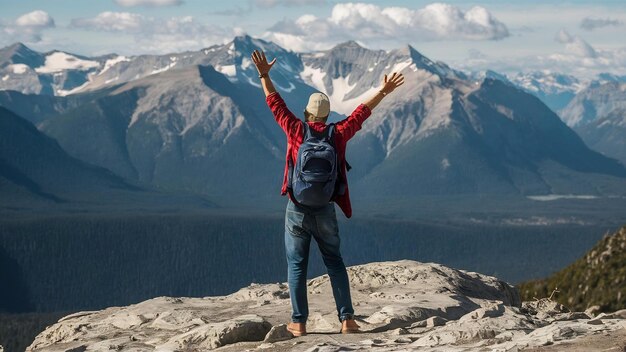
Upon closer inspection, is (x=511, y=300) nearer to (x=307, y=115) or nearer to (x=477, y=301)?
(x=477, y=301)

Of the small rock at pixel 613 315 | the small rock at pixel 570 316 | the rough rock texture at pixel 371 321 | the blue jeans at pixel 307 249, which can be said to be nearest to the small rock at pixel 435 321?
the rough rock texture at pixel 371 321

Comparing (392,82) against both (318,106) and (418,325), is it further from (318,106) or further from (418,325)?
(418,325)

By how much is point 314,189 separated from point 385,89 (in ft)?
10.7

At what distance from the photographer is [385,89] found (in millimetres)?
24141

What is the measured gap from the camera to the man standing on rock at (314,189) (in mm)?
22219

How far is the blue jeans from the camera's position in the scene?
22812 millimetres

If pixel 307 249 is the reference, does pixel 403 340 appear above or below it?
below

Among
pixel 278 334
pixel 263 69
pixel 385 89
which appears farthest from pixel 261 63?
pixel 278 334

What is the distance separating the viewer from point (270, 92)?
23344 millimetres

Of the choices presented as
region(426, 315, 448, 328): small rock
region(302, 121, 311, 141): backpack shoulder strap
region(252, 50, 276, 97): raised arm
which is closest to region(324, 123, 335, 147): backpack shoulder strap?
region(302, 121, 311, 141): backpack shoulder strap

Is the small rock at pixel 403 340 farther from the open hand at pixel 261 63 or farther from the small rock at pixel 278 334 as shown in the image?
the open hand at pixel 261 63

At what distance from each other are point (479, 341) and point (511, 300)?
10753mm

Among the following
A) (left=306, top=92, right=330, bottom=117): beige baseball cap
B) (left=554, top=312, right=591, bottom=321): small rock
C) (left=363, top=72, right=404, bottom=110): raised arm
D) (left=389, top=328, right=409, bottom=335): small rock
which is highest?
(left=363, top=72, right=404, bottom=110): raised arm

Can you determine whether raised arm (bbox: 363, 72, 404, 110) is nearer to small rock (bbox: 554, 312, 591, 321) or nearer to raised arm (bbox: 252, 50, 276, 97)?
raised arm (bbox: 252, 50, 276, 97)
